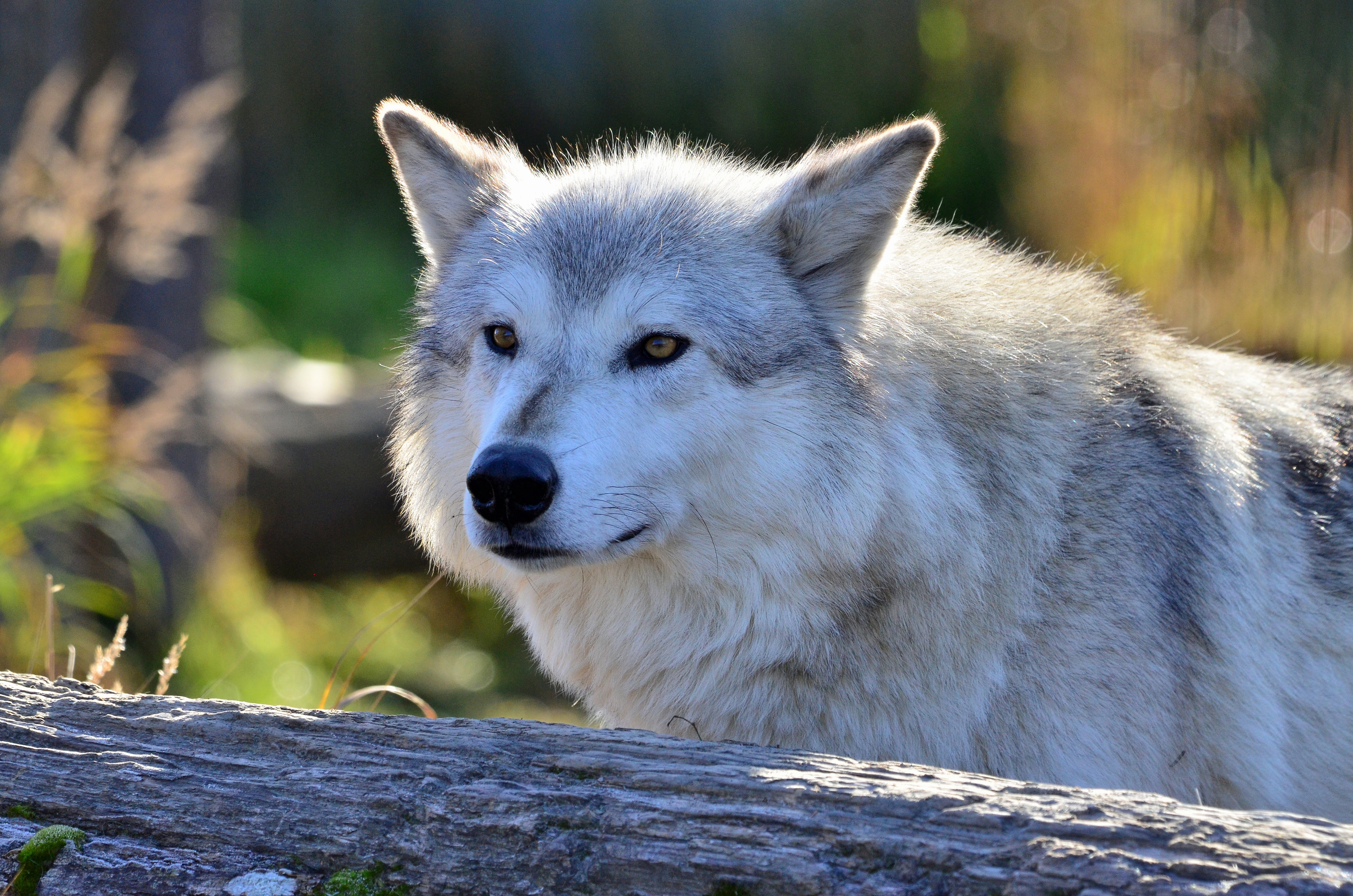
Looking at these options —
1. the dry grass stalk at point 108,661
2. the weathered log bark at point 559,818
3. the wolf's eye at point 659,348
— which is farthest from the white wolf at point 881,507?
the dry grass stalk at point 108,661

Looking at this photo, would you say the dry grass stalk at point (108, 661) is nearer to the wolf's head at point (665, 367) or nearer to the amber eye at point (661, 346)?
the wolf's head at point (665, 367)

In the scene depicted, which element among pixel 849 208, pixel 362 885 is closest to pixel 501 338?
pixel 849 208

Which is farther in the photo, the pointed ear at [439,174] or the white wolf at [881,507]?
the pointed ear at [439,174]

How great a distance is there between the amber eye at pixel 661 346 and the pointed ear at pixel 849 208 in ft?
1.40

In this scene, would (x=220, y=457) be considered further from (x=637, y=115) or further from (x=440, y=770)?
(x=637, y=115)

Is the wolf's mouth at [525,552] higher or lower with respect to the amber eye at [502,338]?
lower

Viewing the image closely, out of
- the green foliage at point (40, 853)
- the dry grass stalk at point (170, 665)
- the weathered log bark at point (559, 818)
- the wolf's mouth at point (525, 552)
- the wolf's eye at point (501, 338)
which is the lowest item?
the dry grass stalk at point (170, 665)

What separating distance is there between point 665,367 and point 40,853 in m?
1.70

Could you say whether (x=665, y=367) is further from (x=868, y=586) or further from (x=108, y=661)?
(x=108, y=661)

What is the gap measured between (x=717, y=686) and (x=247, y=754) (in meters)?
1.16

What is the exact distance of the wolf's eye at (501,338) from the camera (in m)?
2.96

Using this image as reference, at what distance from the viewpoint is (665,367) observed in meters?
2.78

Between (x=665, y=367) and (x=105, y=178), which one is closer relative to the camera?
(x=665, y=367)

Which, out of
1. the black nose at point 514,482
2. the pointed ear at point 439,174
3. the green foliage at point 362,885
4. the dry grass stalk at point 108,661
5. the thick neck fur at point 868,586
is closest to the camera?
the green foliage at point 362,885
